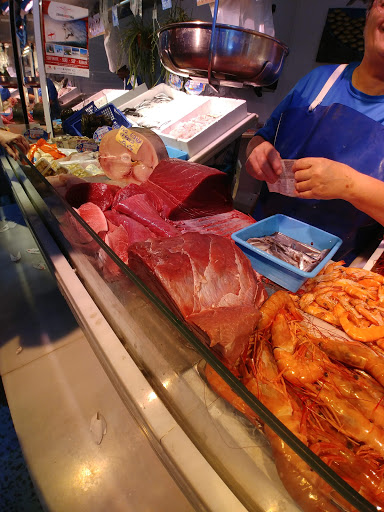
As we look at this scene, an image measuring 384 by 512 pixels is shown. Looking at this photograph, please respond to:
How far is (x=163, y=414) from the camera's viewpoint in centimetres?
76

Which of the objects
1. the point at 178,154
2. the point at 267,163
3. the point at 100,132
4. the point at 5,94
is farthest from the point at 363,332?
the point at 5,94

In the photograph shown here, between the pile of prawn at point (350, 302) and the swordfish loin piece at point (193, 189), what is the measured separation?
0.83 meters

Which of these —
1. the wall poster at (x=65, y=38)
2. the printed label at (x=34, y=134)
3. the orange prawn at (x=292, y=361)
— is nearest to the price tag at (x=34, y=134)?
the printed label at (x=34, y=134)

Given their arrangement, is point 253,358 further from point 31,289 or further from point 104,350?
point 31,289

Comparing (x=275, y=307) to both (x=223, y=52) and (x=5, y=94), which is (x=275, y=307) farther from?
(x=5, y=94)

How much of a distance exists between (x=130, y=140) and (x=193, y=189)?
934mm

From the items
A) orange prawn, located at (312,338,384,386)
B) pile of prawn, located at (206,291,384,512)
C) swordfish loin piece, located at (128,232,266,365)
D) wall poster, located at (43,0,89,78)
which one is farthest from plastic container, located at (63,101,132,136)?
orange prawn, located at (312,338,384,386)

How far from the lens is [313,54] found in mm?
4746

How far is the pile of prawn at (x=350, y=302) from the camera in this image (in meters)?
1.03

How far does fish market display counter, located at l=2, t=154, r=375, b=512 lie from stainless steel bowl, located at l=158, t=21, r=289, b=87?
0.72m

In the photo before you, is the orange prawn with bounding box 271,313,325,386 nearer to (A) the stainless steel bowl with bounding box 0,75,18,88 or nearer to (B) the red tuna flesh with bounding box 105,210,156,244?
(B) the red tuna flesh with bounding box 105,210,156,244

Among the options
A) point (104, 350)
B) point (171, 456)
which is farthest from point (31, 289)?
point (171, 456)

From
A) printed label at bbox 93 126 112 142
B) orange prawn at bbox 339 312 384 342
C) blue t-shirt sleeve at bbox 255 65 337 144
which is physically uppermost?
blue t-shirt sleeve at bbox 255 65 337 144

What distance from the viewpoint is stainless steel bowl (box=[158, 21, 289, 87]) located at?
86 centimetres
